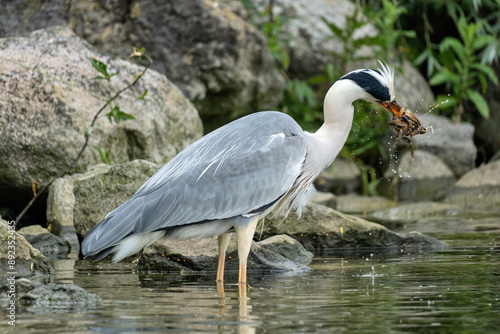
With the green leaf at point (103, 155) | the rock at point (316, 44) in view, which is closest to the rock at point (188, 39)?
the green leaf at point (103, 155)

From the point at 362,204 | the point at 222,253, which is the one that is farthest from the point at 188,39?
the point at 222,253

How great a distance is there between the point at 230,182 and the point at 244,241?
447mm

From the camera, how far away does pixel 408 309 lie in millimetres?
4262

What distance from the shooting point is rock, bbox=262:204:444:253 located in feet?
23.5

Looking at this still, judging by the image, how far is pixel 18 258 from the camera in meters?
5.51

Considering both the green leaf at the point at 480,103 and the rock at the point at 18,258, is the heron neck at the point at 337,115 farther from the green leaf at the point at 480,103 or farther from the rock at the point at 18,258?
the green leaf at the point at 480,103

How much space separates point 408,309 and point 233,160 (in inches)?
78.1

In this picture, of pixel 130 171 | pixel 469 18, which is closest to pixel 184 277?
pixel 130 171

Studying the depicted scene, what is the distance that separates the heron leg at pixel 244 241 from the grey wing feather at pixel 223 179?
10 cm

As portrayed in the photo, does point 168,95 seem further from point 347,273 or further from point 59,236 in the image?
point 347,273

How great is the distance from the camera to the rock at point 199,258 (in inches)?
242

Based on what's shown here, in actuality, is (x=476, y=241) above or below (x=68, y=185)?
below

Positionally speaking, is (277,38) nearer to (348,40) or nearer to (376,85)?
(348,40)

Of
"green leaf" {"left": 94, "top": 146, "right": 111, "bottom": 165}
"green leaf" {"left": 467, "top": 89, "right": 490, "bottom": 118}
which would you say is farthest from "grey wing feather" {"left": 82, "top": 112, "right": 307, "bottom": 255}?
"green leaf" {"left": 467, "top": 89, "right": 490, "bottom": 118}
